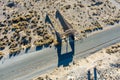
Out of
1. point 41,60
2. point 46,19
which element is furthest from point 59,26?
point 41,60

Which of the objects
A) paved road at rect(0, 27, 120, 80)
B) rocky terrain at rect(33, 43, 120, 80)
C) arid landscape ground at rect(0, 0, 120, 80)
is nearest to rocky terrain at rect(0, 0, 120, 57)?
arid landscape ground at rect(0, 0, 120, 80)

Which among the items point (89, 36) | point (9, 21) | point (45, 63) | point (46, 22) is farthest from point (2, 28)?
point (89, 36)

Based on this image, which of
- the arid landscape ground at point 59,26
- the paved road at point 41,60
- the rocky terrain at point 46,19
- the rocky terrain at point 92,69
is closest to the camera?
the rocky terrain at point 92,69

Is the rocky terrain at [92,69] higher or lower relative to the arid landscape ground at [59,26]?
lower

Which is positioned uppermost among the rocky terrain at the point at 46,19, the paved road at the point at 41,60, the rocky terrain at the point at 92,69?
the rocky terrain at the point at 46,19

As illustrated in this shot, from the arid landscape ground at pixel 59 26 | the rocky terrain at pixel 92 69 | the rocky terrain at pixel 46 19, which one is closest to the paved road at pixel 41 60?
the arid landscape ground at pixel 59 26

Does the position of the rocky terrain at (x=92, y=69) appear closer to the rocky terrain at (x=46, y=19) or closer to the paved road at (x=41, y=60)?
the paved road at (x=41, y=60)

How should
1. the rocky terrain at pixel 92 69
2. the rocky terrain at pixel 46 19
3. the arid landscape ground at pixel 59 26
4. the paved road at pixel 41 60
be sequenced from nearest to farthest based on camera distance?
1. the rocky terrain at pixel 92 69
2. the paved road at pixel 41 60
3. the arid landscape ground at pixel 59 26
4. the rocky terrain at pixel 46 19

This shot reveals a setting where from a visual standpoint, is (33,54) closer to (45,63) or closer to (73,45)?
(45,63)
